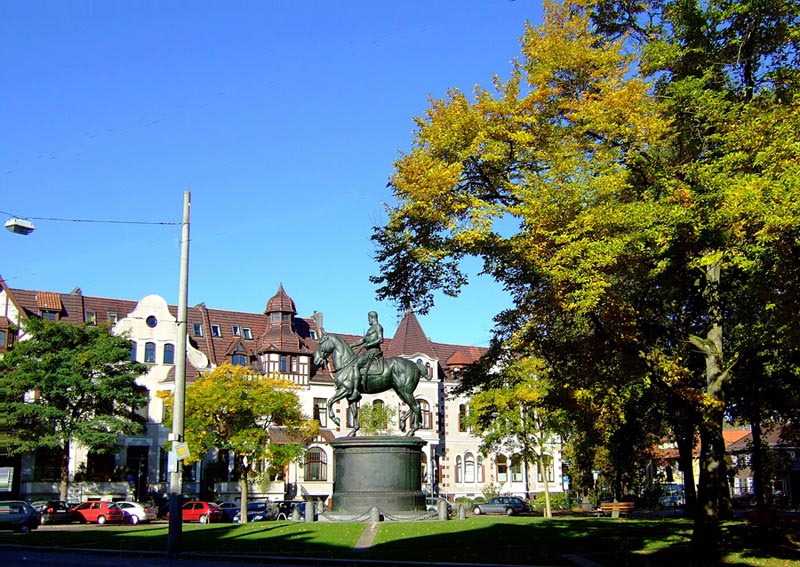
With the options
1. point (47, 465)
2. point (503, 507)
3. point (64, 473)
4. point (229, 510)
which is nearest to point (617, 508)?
point (503, 507)

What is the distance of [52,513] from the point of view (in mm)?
45250

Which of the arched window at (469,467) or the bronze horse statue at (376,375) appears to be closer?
the bronze horse statue at (376,375)

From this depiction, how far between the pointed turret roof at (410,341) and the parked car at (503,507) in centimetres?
1778

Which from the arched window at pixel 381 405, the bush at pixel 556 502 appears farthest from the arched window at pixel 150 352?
the bush at pixel 556 502

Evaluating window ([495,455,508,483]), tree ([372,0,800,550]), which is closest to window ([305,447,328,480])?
window ([495,455,508,483])

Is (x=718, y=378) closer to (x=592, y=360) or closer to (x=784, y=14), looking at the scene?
(x=592, y=360)

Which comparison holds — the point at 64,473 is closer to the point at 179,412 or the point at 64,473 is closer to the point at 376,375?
the point at 376,375

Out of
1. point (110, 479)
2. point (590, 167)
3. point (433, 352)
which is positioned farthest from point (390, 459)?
point (433, 352)

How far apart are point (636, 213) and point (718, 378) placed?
5.76m

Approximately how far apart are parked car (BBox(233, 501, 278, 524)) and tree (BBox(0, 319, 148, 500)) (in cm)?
950

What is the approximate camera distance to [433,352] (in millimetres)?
72688

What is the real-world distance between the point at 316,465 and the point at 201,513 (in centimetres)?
2004

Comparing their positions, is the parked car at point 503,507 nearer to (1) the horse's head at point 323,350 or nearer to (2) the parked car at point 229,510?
(2) the parked car at point 229,510

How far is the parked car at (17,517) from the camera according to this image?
3622 cm
